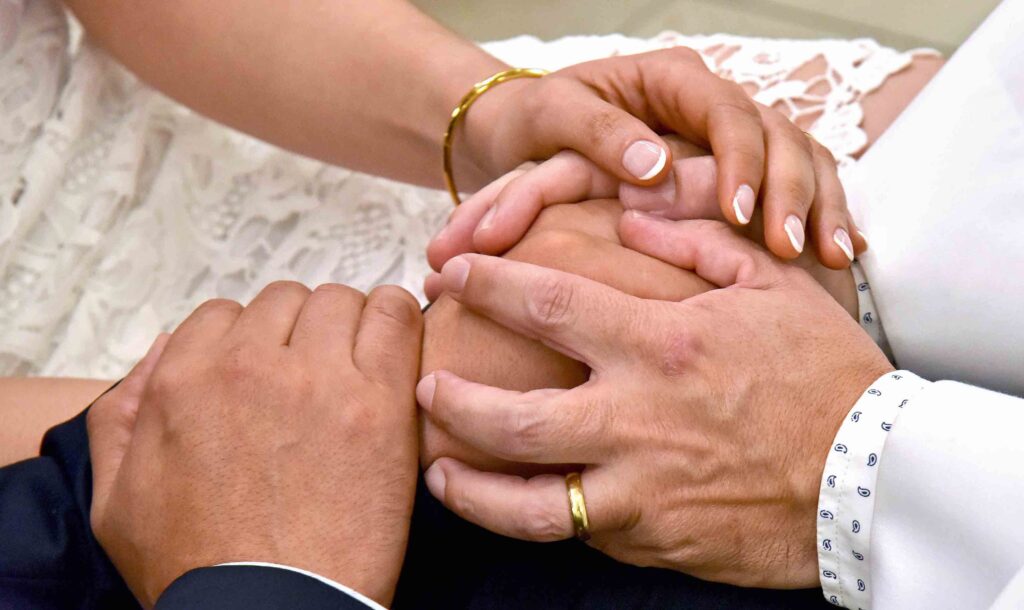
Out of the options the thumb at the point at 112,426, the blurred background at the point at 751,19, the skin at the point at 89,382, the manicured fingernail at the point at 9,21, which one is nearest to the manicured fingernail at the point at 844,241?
the skin at the point at 89,382

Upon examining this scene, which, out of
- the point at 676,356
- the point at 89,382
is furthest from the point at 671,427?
the point at 89,382

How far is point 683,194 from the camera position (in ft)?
2.47

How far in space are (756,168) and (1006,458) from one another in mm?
269

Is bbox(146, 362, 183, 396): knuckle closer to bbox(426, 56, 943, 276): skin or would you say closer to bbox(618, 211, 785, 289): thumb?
bbox(426, 56, 943, 276): skin

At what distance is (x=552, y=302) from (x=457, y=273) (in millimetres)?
84

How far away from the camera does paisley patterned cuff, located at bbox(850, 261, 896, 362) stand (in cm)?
78

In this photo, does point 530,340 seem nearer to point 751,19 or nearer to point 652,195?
point 652,195

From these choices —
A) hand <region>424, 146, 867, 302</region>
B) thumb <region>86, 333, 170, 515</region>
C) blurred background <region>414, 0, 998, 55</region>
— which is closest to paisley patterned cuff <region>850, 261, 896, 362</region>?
hand <region>424, 146, 867, 302</region>

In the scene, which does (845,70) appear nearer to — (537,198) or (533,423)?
(537,198)

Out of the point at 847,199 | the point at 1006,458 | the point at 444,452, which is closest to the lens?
the point at 1006,458

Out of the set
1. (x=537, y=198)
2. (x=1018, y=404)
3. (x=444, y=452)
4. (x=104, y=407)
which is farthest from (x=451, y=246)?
(x=1018, y=404)

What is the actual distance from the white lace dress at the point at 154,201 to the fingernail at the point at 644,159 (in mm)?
334

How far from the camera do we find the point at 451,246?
0.79m

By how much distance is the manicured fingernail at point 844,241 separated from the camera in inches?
28.2
